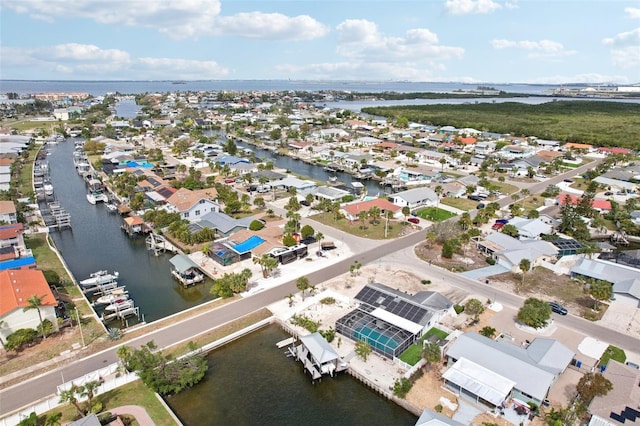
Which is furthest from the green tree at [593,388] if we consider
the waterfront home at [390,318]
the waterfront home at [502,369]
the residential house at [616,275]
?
the residential house at [616,275]

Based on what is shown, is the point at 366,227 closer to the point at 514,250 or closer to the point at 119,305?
the point at 514,250

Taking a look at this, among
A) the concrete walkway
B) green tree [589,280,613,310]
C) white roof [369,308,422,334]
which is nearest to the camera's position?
the concrete walkway

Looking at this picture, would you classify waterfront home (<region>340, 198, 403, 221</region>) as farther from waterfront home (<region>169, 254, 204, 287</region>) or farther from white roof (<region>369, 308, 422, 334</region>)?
white roof (<region>369, 308, 422, 334</region>)

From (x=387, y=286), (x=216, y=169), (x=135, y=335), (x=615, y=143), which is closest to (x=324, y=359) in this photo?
(x=387, y=286)

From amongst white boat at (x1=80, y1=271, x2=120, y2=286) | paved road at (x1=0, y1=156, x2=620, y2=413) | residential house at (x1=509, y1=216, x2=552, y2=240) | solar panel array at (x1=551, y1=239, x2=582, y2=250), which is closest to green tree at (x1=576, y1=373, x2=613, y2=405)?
paved road at (x1=0, y1=156, x2=620, y2=413)

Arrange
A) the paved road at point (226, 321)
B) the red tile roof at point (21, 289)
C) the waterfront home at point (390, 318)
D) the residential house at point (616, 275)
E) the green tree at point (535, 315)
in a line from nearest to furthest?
the paved road at point (226, 321) < the waterfront home at point (390, 318) < the red tile roof at point (21, 289) < the green tree at point (535, 315) < the residential house at point (616, 275)

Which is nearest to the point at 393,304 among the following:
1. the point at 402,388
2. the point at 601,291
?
the point at 402,388

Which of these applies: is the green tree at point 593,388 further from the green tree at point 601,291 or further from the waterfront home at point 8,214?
the waterfront home at point 8,214
